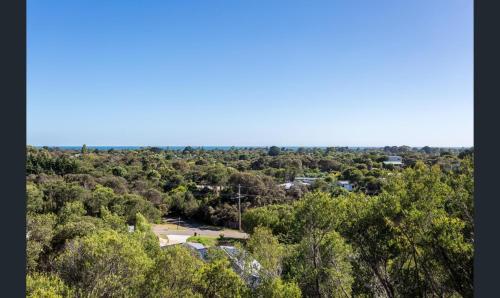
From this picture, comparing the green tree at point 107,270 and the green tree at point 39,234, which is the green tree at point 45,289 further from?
the green tree at point 39,234

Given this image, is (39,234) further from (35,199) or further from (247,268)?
(35,199)

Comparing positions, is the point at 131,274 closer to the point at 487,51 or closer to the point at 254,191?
the point at 487,51

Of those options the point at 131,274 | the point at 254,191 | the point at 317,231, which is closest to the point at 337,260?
the point at 317,231

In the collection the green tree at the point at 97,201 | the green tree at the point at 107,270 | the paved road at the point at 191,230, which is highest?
the green tree at the point at 107,270

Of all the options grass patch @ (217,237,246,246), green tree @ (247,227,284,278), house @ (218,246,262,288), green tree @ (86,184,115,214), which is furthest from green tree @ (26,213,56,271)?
grass patch @ (217,237,246,246)

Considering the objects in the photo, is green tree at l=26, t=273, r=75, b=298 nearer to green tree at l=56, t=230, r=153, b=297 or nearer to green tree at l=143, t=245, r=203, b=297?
green tree at l=56, t=230, r=153, b=297

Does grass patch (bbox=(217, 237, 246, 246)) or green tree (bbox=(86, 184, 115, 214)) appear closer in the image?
grass patch (bbox=(217, 237, 246, 246))

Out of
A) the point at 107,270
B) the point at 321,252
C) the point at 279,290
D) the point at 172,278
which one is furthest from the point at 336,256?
the point at 107,270

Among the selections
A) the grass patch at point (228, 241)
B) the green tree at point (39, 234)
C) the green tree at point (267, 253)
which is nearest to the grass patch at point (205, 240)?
the grass patch at point (228, 241)
